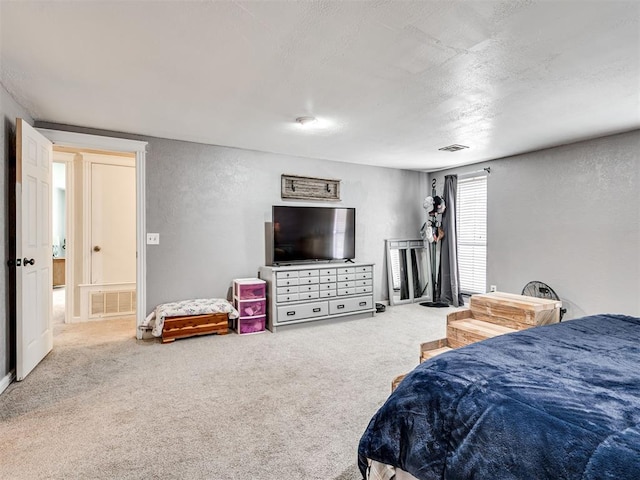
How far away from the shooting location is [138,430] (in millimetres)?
2002

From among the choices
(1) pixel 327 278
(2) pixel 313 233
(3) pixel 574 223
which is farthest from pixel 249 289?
(3) pixel 574 223

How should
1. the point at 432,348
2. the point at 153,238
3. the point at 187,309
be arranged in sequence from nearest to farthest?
the point at 432,348 < the point at 187,309 < the point at 153,238

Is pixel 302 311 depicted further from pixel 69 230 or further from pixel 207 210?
pixel 69 230

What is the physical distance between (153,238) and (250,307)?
1374 millimetres

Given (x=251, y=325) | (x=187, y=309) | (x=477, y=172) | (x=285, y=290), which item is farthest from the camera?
(x=477, y=172)

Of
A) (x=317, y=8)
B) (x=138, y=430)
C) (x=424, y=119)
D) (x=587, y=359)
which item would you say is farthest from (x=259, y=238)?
(x=587, y=359)

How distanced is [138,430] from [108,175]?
408cm

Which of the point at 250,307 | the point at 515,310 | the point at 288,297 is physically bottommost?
the point at 250,307

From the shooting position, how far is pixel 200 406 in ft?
7.50

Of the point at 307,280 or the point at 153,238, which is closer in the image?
the point at 153,238

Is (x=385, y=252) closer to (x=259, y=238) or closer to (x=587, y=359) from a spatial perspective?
(x=259, y=238)

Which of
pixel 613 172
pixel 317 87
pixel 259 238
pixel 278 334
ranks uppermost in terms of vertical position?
pixel 317 87

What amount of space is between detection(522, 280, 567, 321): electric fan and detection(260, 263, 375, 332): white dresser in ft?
6.71

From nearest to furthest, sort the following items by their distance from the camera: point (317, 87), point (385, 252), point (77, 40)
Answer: point (77, 40), point (317, 87), point (385, 252)
